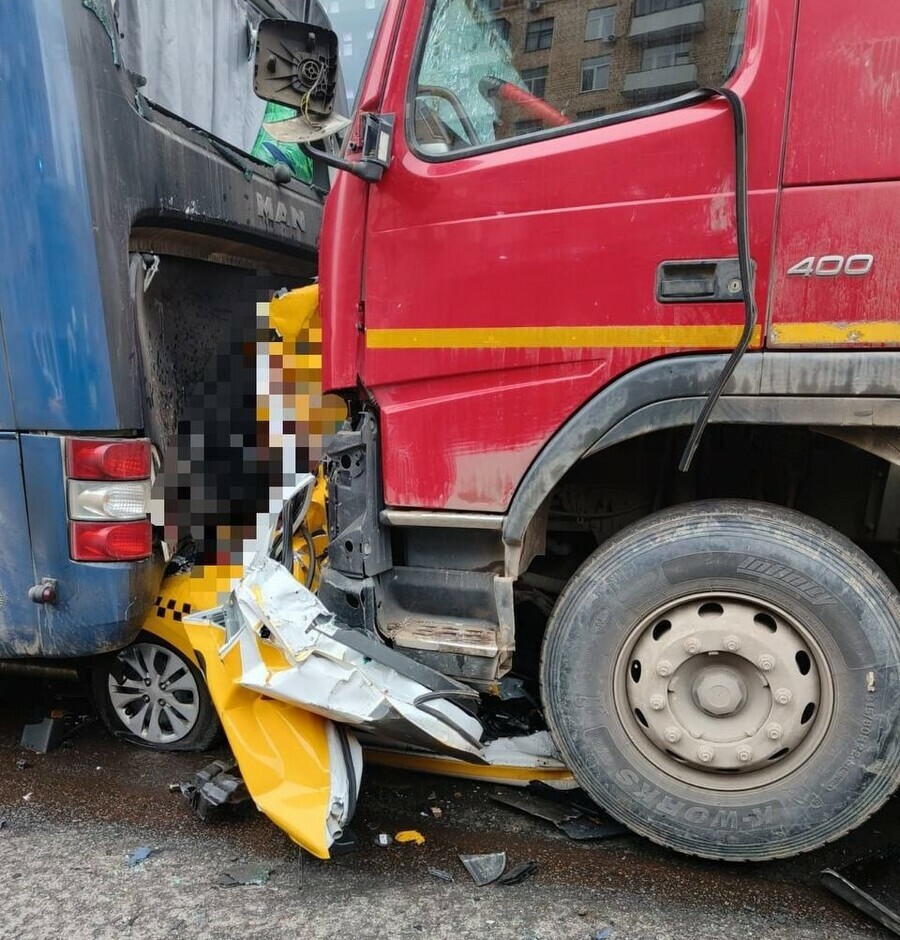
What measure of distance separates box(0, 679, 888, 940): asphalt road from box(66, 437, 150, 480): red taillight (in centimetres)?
120

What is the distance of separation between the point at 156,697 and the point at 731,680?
224cm

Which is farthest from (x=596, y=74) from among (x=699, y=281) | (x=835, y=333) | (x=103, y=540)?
(x=103, y=540)

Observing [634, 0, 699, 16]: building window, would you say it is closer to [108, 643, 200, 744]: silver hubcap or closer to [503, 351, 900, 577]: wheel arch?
[503, 351, 900, 577]: wheel arch

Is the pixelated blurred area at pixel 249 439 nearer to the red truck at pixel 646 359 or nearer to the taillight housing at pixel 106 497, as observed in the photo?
the taillight housing at pixel 106 497

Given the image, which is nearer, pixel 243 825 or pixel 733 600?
pixel 733 600

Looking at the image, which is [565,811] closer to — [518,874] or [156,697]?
[518,874]

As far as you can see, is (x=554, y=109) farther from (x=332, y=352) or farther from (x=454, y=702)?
(x=454, y=702)

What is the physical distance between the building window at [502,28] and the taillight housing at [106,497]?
71.3 inches

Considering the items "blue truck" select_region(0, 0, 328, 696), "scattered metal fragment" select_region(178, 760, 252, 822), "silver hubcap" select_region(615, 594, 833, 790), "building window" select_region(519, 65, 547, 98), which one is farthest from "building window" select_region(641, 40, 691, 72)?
"scattered metal fragment" select_region(178, 760, 252, 822)

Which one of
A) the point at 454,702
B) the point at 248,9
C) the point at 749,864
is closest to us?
the point at 749,864

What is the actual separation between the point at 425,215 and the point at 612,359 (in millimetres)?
721

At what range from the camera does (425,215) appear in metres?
2.27

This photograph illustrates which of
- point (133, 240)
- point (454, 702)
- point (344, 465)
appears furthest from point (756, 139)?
point (133, 240)

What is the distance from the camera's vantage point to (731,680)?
214 centimetres
